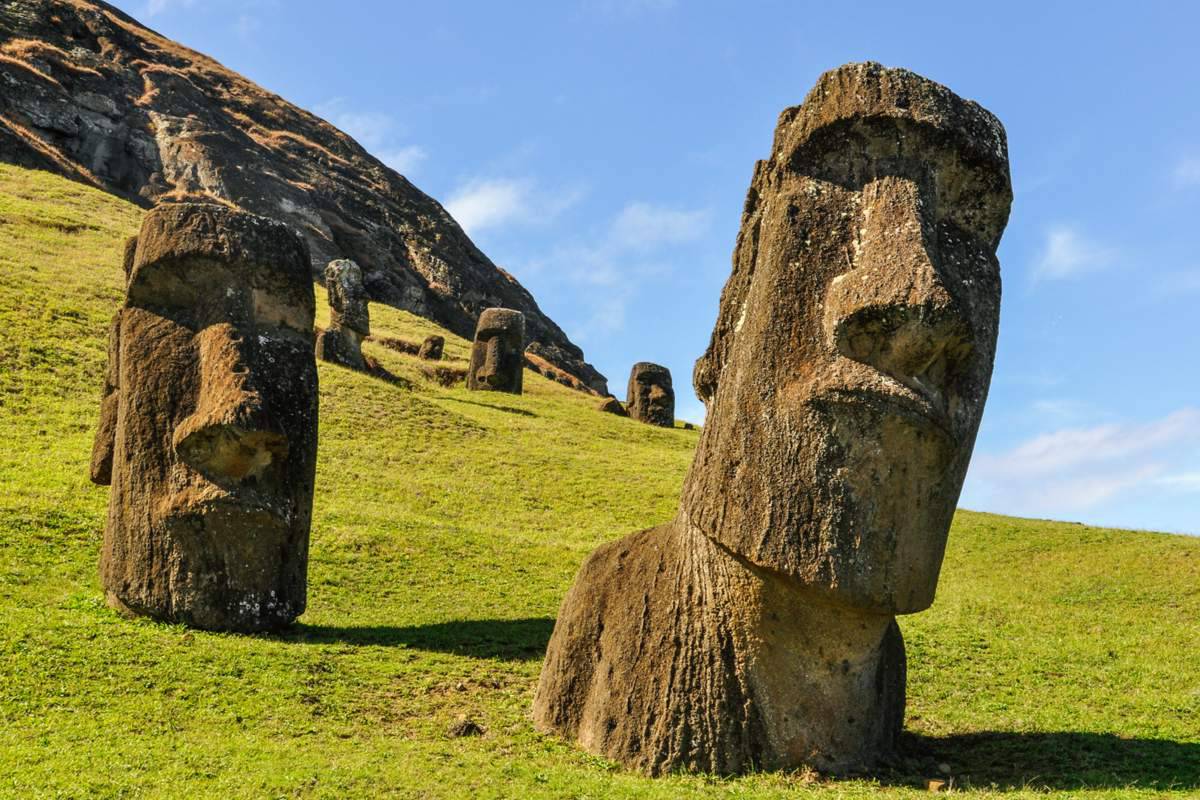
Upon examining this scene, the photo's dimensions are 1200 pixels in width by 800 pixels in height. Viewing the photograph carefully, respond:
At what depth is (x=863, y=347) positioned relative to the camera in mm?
7422

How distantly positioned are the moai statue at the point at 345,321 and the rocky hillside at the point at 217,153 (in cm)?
2806

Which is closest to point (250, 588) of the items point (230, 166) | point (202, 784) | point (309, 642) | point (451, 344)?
point (309, 642)

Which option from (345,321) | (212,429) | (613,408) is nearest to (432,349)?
(613,408)

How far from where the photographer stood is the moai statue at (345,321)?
32625 millimetres

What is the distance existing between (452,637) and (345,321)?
22.3 metres

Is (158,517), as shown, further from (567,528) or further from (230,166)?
(230,166)

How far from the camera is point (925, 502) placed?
752cm

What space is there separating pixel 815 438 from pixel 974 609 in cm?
954

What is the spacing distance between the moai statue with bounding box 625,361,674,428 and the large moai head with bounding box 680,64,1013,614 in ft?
98.3

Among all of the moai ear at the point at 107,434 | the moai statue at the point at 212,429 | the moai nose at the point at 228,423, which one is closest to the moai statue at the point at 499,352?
the moai ear at the point at 107,434

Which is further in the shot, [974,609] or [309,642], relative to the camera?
[974,609]

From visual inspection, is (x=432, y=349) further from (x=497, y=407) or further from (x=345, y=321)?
(x=497, y=407)

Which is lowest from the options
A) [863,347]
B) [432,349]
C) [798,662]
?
[798,662]

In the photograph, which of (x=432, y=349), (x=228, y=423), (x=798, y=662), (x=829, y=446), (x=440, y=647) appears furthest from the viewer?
(x=432, y=349)
